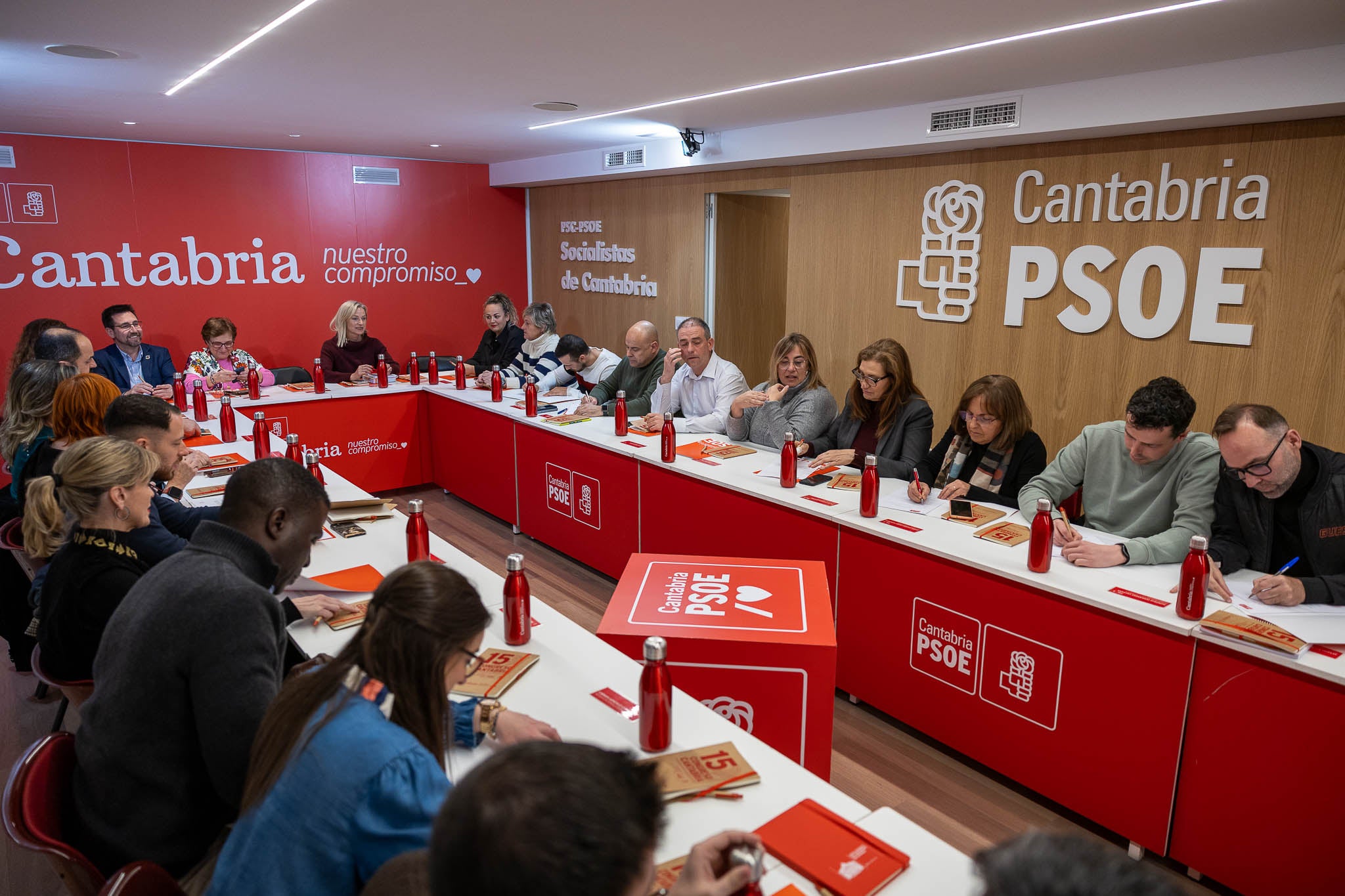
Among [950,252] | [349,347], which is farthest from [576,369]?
[950,252]

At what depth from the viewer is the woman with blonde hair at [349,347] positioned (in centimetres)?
647

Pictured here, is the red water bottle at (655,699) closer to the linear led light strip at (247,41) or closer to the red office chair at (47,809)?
the red office chair at (47,809)

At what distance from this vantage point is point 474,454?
5.65 m

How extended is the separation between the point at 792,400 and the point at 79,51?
3.52m

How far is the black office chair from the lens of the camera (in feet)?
21.1

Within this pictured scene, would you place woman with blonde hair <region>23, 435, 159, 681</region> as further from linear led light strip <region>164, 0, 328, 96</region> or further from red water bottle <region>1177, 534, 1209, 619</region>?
red water bottle <region>1177, 534, 1209, 619</region>

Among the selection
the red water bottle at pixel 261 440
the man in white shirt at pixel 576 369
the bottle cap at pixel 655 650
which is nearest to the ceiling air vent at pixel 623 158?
the man in white shirt at pixel 576 369

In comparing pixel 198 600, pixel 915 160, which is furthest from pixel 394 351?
pixel 198 600

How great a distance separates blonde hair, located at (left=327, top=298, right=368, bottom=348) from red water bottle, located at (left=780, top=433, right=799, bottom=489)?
429 centimetres

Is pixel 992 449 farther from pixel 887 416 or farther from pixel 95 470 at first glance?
pixel 95 470

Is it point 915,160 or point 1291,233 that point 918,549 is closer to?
point 1291,233

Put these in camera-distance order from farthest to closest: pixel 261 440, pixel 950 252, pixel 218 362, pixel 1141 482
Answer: pixel 218 362 < pixel 950 252 < pixel 261 440 < pixel 1141 482

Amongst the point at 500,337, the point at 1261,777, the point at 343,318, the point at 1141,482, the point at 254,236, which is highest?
the point at 254,236

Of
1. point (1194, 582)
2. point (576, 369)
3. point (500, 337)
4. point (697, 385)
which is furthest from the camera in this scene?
point (500, 337)
